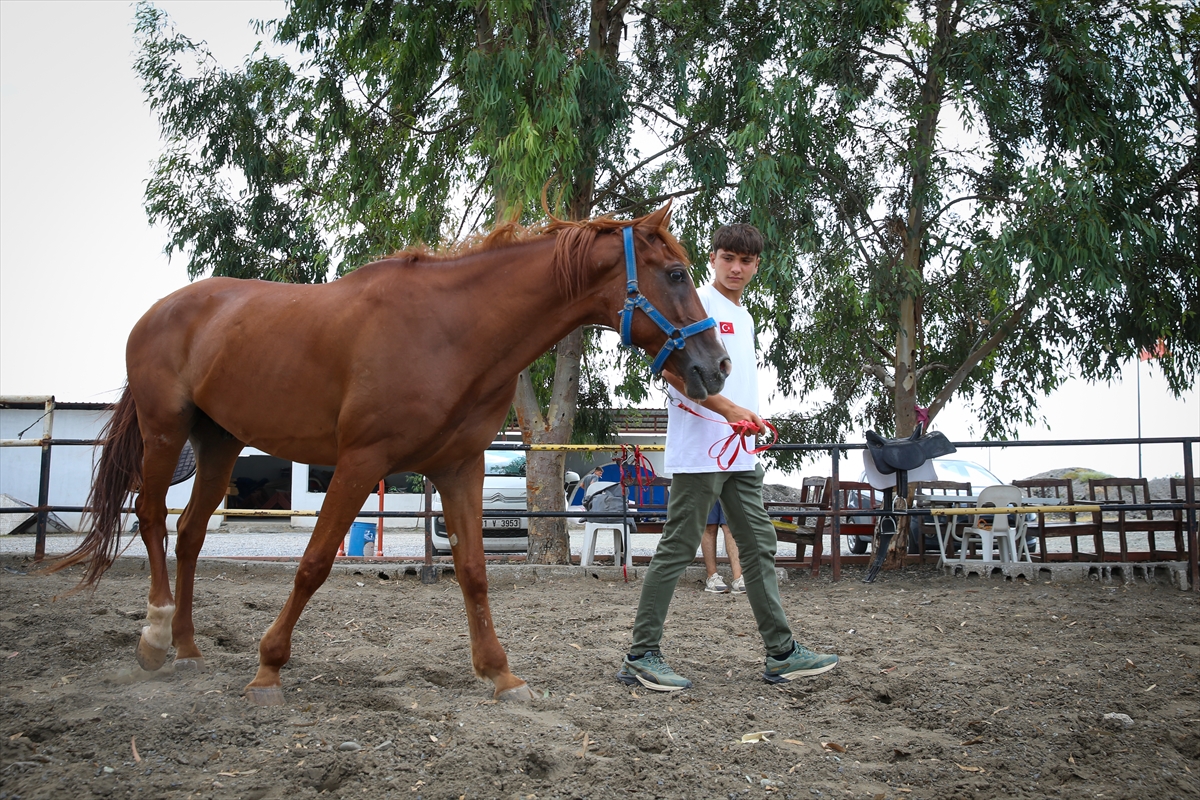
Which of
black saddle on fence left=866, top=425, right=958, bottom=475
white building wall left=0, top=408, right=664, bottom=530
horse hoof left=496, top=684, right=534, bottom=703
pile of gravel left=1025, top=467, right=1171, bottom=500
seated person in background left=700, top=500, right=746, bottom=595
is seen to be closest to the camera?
horse hoof left=496, top=684, right=534, bottom=703

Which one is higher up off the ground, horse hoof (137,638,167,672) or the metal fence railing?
the metal fence railing

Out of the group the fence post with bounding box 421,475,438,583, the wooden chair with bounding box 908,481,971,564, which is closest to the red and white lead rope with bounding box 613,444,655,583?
the fence post with bounding box 421,475,438,583

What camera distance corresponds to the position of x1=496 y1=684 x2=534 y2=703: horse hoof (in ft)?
10.4

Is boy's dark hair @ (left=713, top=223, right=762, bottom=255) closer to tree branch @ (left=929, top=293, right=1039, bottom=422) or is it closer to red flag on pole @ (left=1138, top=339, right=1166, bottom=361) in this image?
tree branch @ (left=929, top=293, right=1039, bottom=422)

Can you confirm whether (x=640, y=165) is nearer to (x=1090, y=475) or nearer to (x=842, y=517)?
(x=842, y=517)

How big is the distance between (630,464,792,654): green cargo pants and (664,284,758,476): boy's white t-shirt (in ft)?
0.20

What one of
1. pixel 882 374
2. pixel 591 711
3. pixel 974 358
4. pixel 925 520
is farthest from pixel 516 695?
pixel 974 358

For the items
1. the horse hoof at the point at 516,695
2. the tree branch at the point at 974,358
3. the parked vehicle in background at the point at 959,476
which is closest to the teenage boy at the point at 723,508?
the horse hoof at the point at 516,695

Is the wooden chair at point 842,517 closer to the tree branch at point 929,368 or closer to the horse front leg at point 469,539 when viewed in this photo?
the tree branch at point 929,368

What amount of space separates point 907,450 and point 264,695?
5.82m

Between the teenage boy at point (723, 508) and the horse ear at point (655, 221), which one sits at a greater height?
the horse ear at point (655, 221)

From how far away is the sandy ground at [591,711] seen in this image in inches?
92.5

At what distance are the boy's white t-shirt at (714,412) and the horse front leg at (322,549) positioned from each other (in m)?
1.18

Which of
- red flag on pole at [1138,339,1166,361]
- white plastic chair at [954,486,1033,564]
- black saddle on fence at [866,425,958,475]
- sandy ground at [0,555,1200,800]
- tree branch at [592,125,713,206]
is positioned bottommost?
sandy ground at [0,555,1200,800]
